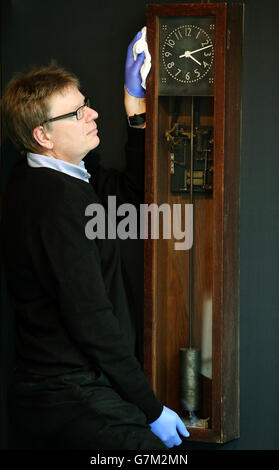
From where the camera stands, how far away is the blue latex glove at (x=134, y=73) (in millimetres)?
2238

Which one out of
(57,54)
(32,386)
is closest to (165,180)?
(57,54)

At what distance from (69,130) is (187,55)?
51 cm

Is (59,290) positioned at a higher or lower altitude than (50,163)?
lower

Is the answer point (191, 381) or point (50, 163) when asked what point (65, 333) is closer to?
point (50, 163)

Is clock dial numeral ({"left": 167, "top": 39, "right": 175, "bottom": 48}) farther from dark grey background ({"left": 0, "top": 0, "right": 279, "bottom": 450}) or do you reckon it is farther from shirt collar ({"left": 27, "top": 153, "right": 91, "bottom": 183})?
shirt collar ({"left": 27, "top": 153, "right": 91, "bottom": 183})

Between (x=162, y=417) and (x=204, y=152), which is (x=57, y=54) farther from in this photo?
(x=162, y=417)

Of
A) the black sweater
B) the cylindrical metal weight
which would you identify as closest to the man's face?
the black sweater

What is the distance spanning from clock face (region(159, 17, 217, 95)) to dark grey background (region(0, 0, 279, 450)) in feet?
0.79

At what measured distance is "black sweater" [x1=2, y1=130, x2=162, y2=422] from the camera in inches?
69.0

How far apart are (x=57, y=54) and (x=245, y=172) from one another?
875 mm

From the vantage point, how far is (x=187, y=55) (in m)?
2.21

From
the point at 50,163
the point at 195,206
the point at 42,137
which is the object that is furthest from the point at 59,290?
the point at 195,206

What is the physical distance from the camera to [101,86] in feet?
8.11

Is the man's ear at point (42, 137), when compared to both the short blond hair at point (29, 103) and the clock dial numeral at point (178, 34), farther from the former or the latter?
the clock dial numeral at point (178, 34)
